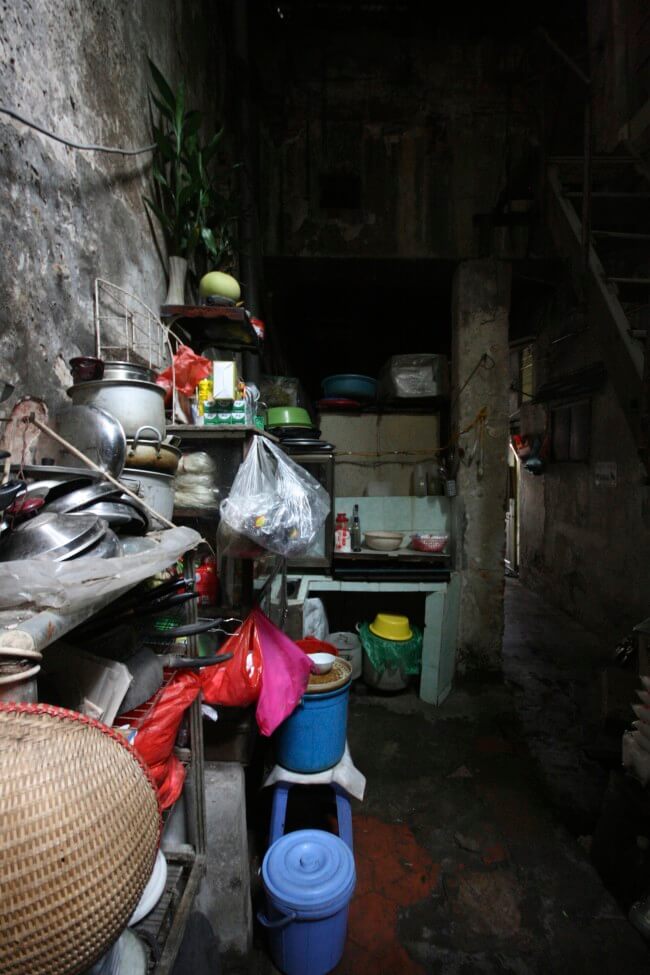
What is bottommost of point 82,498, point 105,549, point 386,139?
point 105,549

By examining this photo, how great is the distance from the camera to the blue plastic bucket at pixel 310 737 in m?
2.28

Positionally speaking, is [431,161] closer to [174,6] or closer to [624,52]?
[624,52]

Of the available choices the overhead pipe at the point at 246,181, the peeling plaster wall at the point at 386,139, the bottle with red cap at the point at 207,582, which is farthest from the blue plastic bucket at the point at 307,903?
the peeling plaster wall at the point at 386,139

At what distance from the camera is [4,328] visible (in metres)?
1.40

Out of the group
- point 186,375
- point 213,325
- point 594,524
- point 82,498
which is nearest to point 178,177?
point 213,325

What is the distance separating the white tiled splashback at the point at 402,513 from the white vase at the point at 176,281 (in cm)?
267

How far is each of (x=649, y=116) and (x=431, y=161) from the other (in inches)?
81.1

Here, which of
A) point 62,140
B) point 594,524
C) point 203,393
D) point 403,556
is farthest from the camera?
point 594,524

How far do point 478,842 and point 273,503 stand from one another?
240 centimetres

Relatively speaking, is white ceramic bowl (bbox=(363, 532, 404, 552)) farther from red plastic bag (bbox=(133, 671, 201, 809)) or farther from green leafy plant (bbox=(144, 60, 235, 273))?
red plastic bag (bbox=(133, 671, 201, 809))

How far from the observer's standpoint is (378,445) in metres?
4.86

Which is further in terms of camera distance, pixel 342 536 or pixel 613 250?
pixel 342 536

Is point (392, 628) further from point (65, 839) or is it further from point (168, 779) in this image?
point (65, 839)

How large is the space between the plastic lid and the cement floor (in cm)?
46
